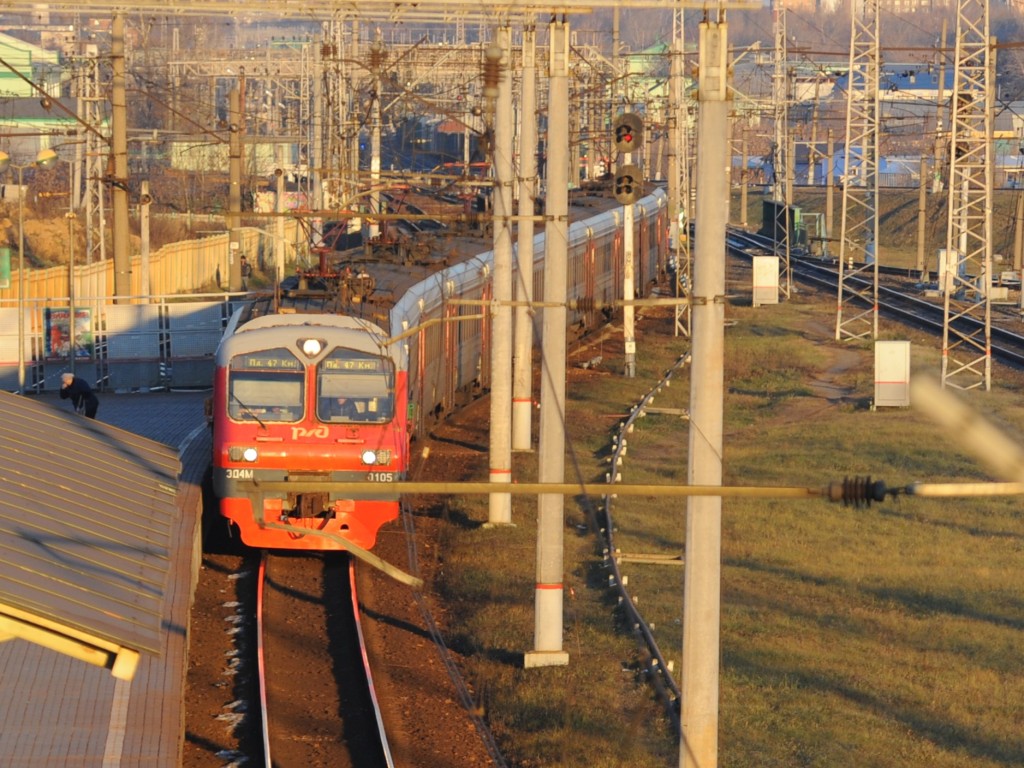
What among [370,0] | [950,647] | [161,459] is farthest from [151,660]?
[950,647]

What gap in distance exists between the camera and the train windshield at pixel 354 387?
53.1 feet

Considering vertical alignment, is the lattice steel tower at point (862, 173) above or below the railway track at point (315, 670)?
above

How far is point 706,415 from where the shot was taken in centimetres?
913

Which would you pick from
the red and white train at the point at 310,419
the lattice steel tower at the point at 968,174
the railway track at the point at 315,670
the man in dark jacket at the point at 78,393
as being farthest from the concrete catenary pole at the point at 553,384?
the lattice steel tower at the point at 968,174

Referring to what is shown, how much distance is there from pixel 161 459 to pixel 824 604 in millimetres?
6713

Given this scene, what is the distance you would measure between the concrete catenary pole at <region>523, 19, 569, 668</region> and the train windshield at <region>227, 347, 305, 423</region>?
321 cm

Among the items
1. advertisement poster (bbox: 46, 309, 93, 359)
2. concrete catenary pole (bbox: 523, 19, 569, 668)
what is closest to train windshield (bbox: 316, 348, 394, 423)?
concrete catenary pole (bbox: 523, 19, 569, 668)

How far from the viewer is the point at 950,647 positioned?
48.4 ft

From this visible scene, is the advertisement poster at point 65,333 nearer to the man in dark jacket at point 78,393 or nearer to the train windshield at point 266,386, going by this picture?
the man in dark jacket at point 78,393

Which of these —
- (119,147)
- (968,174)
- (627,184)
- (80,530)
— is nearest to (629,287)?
(968,174)

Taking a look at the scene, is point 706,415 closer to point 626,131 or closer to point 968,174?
point 626,131

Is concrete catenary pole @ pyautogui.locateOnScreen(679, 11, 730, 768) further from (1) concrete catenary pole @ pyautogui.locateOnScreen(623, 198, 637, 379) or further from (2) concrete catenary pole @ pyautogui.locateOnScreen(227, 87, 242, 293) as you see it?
(2) concrete catenary pole @ pyautogui.locateOnScreen(227, 87, 242, 293)

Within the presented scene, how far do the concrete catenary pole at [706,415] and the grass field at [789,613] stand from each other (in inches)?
27.7

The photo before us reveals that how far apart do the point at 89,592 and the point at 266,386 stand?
→ 28.9 ft
